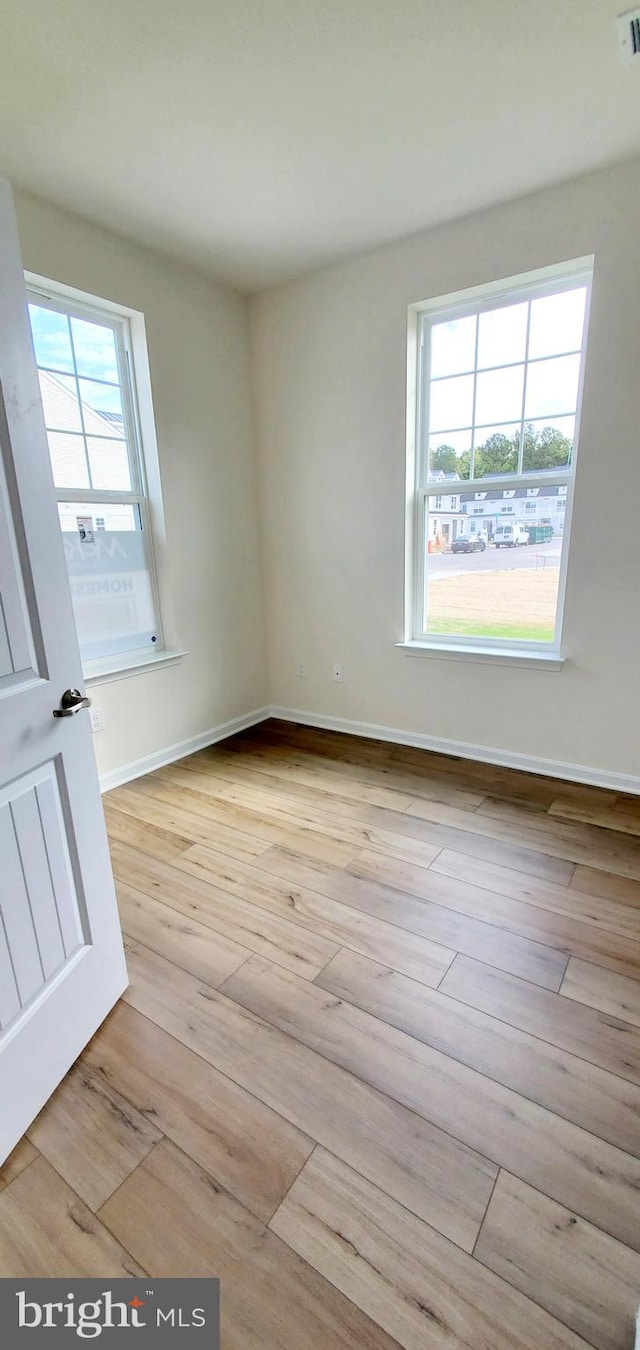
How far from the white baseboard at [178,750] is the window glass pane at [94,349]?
203 cm

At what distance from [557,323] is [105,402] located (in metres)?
2.25

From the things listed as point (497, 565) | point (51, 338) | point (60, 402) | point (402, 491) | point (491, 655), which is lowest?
point (491, 655)

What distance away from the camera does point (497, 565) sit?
2895 millimetres

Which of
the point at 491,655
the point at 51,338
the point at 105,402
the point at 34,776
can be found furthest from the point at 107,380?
the point at 491,655

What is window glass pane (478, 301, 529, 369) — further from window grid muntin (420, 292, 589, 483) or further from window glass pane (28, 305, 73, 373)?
window glass pane (28, 305, 73, 373)

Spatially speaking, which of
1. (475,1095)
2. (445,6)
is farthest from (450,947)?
(445,6)

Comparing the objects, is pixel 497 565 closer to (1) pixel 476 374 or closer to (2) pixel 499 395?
(2) pixel 499 395

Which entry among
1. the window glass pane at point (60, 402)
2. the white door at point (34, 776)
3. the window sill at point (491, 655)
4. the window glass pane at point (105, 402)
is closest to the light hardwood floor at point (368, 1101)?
the white door at point (34, 776)

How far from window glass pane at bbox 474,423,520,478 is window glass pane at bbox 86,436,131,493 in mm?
1882

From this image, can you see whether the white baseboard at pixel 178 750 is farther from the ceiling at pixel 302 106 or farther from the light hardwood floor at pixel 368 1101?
the ceiling at pixel 302 106

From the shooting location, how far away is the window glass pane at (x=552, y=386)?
8.25 feet

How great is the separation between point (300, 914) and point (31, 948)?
926 millimetres

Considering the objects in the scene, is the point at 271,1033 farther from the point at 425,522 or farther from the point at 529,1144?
the point at 425,522

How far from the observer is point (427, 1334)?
2.93 feet
